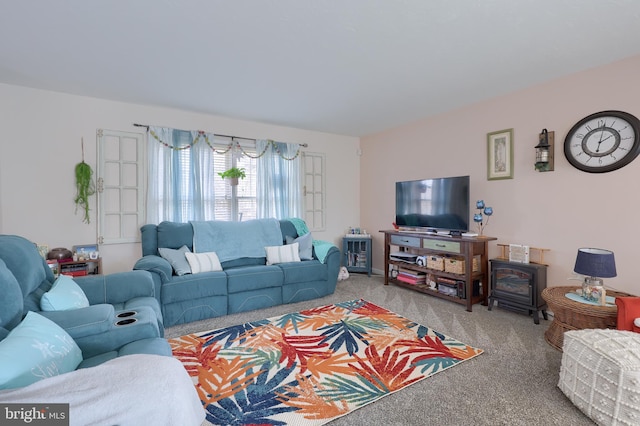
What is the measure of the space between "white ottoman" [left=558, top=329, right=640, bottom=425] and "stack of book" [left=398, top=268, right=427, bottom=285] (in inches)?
83.2

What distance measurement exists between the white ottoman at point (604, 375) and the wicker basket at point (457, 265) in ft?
5.13

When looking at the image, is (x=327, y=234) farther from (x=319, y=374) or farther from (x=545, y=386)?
(x=545, y=386)

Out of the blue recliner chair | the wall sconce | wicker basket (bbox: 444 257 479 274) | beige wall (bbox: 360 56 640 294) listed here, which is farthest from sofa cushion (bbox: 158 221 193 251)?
the wall sconce

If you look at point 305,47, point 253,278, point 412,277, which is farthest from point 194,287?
point 412,277

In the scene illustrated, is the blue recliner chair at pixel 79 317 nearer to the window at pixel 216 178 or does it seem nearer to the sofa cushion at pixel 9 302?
the sofa cushion at pixel 9 302

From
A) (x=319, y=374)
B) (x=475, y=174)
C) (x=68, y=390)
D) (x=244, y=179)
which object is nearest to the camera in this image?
(x=68, y=390)

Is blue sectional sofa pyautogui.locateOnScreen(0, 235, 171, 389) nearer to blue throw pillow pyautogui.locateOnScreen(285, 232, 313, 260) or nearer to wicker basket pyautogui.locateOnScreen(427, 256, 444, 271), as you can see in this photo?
blue throw pillow pyautogui.locateOnScreen(285, 232, 313, 260)

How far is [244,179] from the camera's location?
14.8 feet

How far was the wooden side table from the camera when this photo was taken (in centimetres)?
221

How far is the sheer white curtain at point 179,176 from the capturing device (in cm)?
381

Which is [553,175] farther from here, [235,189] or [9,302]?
[9,302]

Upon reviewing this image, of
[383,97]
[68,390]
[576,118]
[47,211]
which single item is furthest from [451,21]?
[47,211]

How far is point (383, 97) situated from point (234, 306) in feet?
9.88

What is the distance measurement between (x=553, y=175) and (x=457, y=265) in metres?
1.38
